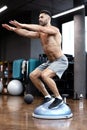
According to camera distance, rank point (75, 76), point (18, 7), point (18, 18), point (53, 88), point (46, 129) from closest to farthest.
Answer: point (46, 129) < point (53, 88) < point (75, 76) < point (18, 7) < point (18, 18)

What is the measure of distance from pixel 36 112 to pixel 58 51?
1136mm

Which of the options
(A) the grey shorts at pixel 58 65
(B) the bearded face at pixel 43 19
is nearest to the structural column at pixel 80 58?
(A) the grey shorts at pixel 58 65

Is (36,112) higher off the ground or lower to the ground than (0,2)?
lower

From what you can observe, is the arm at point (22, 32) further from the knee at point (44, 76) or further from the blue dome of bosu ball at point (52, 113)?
the blue dome of bosu ball at point (52, 113)

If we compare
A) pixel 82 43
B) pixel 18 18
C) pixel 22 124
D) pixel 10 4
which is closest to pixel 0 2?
pixel 10 4

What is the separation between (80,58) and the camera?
30.3 ft

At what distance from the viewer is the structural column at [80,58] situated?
920 centimetres

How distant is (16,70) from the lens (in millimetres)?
10742

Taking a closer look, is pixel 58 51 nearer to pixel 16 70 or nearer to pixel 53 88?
pixel 53 88

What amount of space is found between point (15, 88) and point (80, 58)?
2.83 metres

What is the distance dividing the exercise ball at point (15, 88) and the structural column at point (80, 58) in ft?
7.73

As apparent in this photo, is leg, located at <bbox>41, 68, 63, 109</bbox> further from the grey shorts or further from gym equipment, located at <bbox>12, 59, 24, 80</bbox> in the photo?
gym equipment, located at <bbox>12, 59, 24, 80</bbox>

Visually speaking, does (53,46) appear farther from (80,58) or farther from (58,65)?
(80,58)

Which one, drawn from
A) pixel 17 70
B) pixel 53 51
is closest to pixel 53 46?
pixel 53 51
